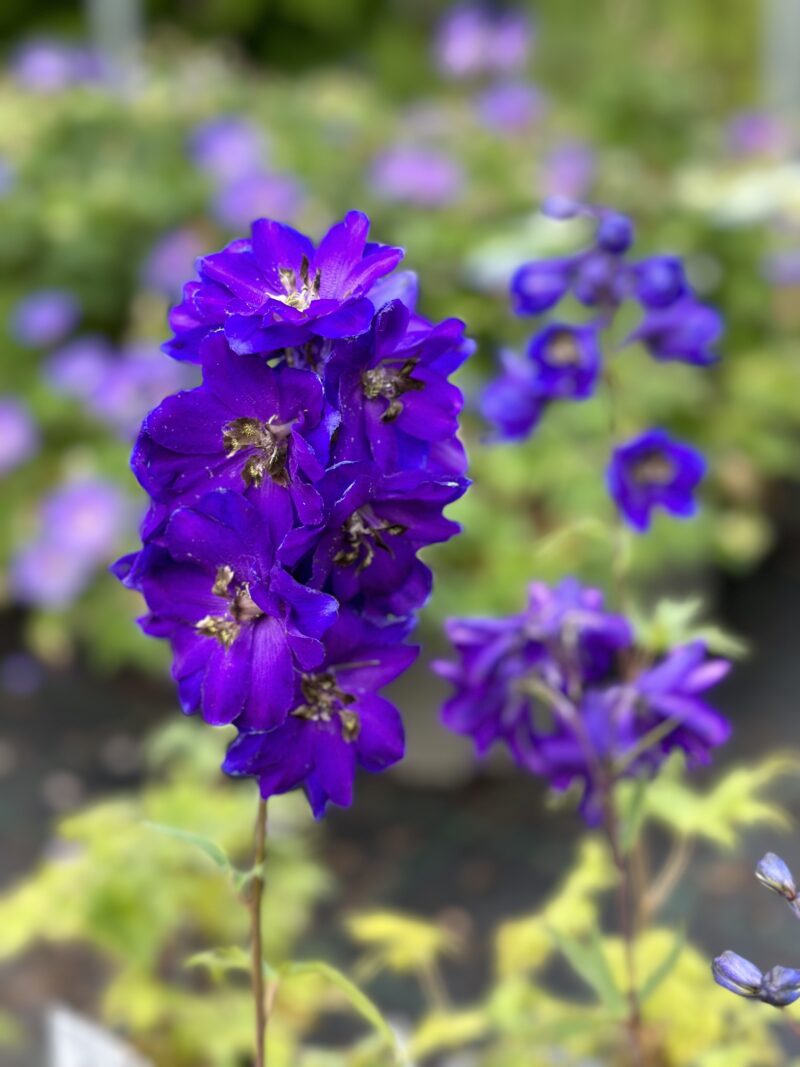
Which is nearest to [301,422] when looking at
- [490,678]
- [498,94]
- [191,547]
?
[191,547]

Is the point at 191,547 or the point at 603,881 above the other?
the point at 191,547

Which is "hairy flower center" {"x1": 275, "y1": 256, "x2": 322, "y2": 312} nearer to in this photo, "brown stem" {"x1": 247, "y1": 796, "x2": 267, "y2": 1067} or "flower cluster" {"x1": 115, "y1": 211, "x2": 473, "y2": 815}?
"flower cluster" {"x1": 115, "y1": 211, "x2": 473, "y2": 815}

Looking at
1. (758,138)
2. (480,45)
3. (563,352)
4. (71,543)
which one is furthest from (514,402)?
(480,45)

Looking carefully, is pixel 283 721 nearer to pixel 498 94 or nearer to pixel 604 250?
pixel 604 250

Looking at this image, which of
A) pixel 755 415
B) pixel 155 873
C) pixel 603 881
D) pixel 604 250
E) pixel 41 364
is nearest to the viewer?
pixel 604 250

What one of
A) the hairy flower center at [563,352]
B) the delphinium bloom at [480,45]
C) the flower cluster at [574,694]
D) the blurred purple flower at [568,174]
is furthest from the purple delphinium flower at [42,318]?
the flower cluster at [574,694]

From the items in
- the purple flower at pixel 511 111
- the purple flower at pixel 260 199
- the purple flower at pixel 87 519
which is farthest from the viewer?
the purple flower at pixel 511 111

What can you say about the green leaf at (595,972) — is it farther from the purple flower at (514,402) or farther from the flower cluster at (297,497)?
the purple flower at (514,402)
